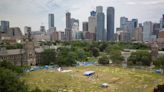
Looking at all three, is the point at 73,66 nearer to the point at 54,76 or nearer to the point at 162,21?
the point at 54,76

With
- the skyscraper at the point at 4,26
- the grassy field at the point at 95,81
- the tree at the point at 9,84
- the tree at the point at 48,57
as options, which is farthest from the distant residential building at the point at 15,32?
the tree at the point at 9,84

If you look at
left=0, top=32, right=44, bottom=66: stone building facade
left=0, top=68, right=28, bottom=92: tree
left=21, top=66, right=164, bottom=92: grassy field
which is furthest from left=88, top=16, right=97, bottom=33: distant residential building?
left=0, top=68, right=28, bottom=92: tree

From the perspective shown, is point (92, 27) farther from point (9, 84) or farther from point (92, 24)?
point (9, 84)

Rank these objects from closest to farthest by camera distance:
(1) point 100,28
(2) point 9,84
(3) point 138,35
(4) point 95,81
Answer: (2) point 9,84 < (4) point 95,81 < (3) point 138,35 < (1) point 100,28

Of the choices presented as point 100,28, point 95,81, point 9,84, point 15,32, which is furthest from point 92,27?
point 9,84

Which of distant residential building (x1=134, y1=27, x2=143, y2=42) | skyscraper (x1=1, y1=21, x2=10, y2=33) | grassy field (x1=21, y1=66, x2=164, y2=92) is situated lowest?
grassy field (x1=21, y1=66, x2=164, y2=92)

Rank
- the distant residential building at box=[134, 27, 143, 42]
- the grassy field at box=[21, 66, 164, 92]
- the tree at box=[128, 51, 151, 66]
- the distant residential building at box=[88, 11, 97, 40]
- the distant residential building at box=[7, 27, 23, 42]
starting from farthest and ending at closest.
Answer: the distant residential building at box=[88, 11, 97, 40] → the distant residential building at box=[134, 27, 143, 42] → the distant residential building at box=[7, 27, 23, 42] → the tree at box=[128, 51, 151, 66] → the grassy field at box=[21, 66, 164, 92]

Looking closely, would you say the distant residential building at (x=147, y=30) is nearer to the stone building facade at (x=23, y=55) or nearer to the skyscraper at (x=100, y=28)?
the skyscraper at (x=100, y=28)

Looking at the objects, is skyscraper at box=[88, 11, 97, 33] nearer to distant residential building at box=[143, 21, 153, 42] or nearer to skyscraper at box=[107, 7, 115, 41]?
skyscraper at box=[107, 7, 115, 41]
